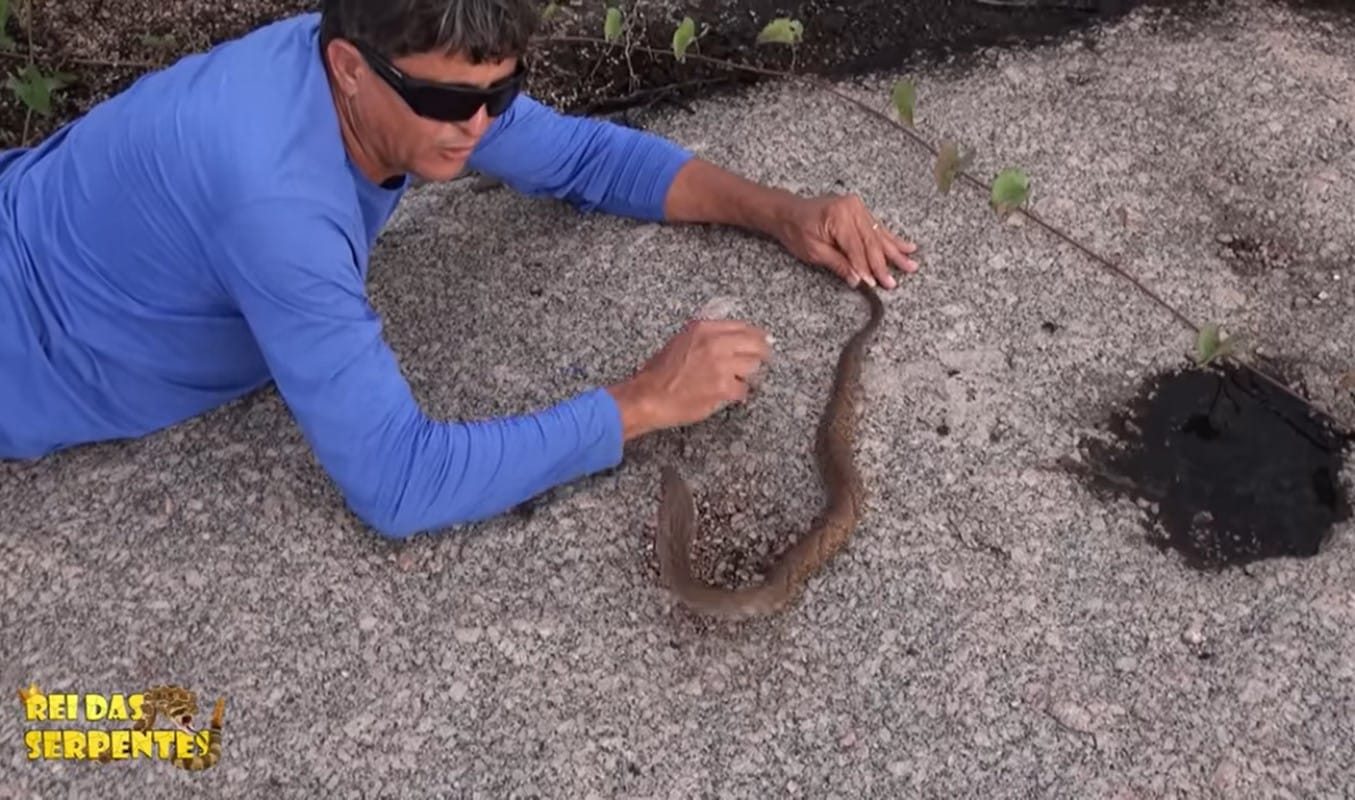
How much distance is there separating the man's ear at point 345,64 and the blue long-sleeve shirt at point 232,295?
3 centimetres

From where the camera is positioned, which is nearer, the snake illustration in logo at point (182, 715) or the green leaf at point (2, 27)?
the snake illustration in logo at point (182, 715)

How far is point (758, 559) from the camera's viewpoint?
250cm

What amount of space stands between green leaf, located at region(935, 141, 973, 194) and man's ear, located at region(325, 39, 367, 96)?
1.34 metres

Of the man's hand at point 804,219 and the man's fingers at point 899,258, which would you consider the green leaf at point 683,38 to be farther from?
the man's fingers at point 899,258

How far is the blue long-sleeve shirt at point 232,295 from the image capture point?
2061mm

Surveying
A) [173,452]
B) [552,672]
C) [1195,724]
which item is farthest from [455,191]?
[1195,724]

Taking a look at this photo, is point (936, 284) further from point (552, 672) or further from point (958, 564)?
point (552, 672)

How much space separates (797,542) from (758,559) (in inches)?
3.0

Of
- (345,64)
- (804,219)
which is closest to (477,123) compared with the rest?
(345,64)

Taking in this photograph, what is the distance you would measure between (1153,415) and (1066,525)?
367 millimetres

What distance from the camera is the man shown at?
6.68 ft

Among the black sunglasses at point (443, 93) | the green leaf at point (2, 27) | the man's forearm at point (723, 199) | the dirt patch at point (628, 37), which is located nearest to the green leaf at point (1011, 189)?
the man's forearm at point (723, 199)

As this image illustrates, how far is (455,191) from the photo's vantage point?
3234 millimetres

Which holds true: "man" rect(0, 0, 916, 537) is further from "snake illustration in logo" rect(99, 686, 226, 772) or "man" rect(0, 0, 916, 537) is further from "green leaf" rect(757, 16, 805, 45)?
"green leaf" rect(757, 16, 805, 45)
